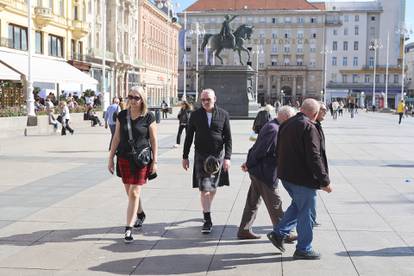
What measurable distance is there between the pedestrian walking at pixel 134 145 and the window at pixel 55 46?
41.6 m

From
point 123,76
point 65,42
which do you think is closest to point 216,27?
point 123,76

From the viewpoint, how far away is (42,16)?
141 ft

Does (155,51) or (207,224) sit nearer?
(207,224)

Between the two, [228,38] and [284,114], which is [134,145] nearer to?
[284,114]

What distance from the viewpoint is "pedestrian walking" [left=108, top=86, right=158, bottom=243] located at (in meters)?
6.69

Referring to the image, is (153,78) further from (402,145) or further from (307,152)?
(307,152)

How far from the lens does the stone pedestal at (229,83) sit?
39500mm

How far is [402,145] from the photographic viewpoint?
2095cm

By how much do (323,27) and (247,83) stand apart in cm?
8954

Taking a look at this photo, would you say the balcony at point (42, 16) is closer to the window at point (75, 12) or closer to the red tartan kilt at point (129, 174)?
the window at point (75, 12)

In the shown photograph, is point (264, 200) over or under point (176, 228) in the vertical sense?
over

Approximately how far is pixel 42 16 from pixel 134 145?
39.1m

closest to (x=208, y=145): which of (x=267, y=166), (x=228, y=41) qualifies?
(x=267, y=166)

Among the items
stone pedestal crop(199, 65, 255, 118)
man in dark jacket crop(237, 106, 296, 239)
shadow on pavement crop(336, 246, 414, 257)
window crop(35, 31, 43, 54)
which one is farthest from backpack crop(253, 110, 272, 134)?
window crop(35, 31, 43, 54)
